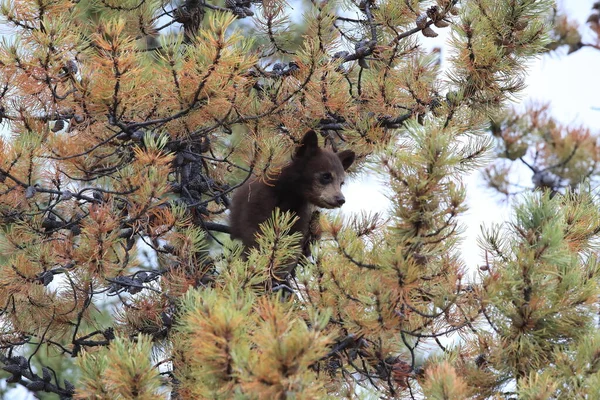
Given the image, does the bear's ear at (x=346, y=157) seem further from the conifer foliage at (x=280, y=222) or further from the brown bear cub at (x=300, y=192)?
the conifer foliage at (x=280, y=222)

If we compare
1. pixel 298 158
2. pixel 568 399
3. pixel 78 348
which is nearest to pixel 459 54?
pixel 298 158

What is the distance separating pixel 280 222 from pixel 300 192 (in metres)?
1.19

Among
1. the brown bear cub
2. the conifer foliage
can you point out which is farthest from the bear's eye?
the conifer foliage

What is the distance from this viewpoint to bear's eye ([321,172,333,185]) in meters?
4.99

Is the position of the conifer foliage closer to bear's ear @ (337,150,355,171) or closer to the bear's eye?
A: bear's ear @ (337,150,355,171)

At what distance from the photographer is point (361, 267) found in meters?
3.36

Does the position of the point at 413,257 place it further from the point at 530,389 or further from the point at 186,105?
the point at 186,105

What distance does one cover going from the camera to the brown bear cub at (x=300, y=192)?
4.90 meters

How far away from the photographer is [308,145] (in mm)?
4980

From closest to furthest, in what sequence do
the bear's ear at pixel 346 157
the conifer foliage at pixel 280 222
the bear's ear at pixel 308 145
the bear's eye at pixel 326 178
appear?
the conifer foliage at pixel 280 222 < the bear's ear at pixel 308 145 < the bear's eye at pixel 326 178 < the bear's ear at pixel 346 157

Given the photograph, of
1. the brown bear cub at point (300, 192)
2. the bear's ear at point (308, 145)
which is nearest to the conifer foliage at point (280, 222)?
the bear's ear at point (308, 145)

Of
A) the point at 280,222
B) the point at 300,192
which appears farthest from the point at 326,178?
the point at 280,222

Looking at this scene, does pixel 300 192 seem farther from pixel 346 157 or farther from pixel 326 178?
pixel 346 157

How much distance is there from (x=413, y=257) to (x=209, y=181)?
2040mm
